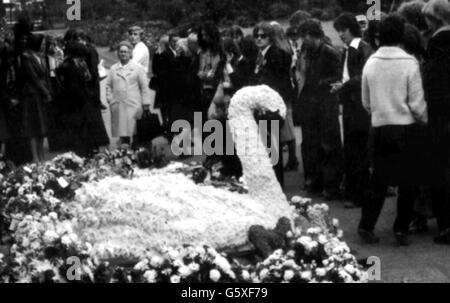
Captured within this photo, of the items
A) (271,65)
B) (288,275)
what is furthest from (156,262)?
(271,65)

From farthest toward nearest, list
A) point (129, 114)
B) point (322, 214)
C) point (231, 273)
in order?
point (129, 114), point (322, 214), point (231, 273)

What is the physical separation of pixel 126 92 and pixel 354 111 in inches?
141

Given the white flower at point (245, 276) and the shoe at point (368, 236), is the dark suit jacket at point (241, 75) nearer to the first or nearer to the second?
the shoe at point (368, 236)

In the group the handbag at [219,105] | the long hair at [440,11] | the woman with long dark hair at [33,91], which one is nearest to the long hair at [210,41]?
the handbag at [219,105]

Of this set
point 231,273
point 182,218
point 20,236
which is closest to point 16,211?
point 20,236

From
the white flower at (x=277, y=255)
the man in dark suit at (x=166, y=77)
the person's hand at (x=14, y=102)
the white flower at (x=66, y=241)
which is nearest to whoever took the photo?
the white flower at (x=277, y=255)

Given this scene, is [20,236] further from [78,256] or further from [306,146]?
[306,146]

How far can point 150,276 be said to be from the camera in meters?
5.73

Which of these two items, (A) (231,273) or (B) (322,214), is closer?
(A) (231,273)

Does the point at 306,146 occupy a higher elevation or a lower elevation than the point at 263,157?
lower

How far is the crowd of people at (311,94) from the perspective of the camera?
7.83 meters

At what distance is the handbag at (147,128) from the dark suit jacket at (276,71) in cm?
183

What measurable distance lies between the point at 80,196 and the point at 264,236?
1659 millimetres

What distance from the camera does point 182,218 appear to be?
675 centimetres
